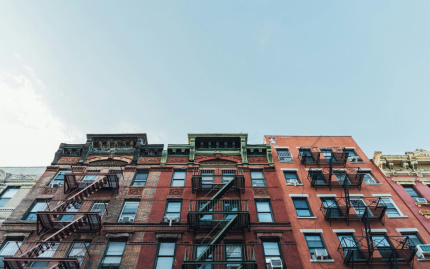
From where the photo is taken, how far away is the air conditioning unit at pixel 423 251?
16.7m

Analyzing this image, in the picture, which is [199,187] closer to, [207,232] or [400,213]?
[207,232]

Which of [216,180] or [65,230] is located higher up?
[216,180]

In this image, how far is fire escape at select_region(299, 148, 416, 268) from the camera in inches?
644

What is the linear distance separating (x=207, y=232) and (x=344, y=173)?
36.5 feet

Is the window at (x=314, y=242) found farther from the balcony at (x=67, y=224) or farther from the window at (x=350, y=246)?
the balcony at (x=67, y=224)

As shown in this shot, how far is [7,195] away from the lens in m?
22.1

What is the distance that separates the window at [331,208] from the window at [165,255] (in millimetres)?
9303

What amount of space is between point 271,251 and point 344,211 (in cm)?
551

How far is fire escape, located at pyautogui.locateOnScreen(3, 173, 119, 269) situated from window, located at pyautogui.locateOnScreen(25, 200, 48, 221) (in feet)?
4.66

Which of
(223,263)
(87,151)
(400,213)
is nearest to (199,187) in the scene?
(223,263)

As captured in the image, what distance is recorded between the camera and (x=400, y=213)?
787 inches

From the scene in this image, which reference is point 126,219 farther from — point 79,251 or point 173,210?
point 79,251

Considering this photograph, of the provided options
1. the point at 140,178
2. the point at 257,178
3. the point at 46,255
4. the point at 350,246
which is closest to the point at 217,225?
the point at 257,178

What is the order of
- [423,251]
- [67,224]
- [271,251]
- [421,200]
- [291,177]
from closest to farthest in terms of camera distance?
[423,251]
[271,251]
[67,224]
[421,200]
[291,177]
